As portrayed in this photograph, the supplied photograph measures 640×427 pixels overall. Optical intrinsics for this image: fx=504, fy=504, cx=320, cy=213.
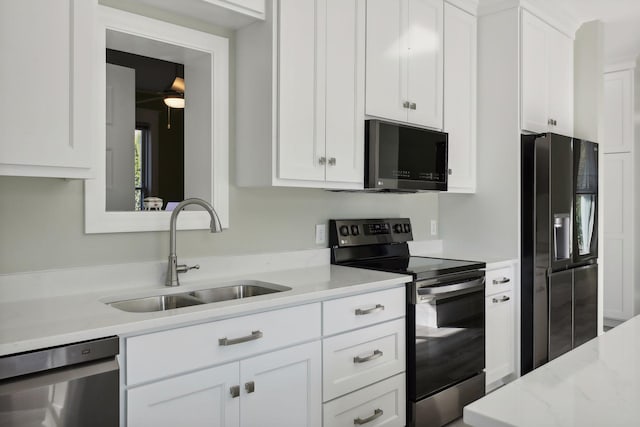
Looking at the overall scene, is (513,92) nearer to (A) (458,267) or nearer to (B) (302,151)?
(A) (458,267)

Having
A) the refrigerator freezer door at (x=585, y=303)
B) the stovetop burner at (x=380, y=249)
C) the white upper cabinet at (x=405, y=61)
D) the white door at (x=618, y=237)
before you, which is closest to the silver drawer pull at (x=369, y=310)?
the stovetop burner at (x=380, y=249)

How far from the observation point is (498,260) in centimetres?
307

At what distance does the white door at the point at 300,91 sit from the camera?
2.21 m

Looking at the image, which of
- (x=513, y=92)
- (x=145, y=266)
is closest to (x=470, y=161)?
(x=513, y=92)

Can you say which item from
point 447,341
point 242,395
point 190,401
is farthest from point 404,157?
point 190,401

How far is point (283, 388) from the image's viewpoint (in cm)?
186

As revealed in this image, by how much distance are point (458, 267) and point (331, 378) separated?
0.98m

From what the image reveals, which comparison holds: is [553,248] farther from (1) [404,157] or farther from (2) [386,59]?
(2) [386,59]

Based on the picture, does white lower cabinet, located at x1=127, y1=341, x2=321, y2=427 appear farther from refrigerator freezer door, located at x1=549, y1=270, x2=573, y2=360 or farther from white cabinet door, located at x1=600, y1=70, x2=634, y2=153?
white cabinet door, located at x1=600, y1=70, x2=634, y2=153

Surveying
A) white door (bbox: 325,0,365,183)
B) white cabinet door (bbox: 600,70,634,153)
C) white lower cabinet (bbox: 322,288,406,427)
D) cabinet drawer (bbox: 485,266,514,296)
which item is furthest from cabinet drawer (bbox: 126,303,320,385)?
white cabinet door (bbox: 600,70,634,153)

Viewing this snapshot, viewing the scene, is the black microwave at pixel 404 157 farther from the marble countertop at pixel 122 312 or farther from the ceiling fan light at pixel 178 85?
the ceiling fan light at pixel 178 85

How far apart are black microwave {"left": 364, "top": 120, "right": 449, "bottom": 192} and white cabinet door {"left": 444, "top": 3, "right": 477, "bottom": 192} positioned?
222 mm

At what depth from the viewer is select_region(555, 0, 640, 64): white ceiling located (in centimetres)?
346

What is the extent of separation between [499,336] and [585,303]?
91cm
